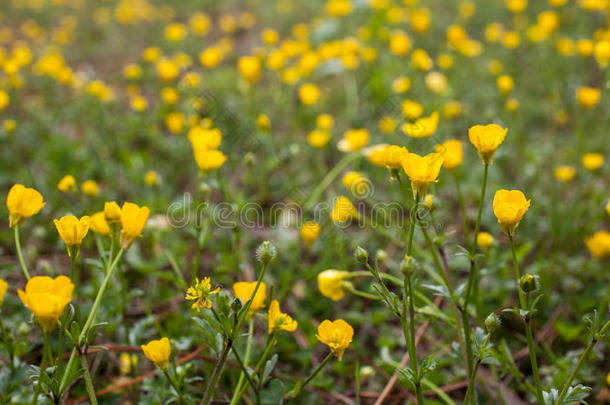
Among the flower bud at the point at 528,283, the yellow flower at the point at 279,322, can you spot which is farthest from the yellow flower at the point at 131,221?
the flower bud at the point at 528,283

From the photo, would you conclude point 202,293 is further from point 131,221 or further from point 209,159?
point 209,159

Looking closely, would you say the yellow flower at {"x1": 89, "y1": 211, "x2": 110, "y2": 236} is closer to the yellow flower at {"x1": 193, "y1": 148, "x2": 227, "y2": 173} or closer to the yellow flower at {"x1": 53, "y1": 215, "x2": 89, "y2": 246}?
Result: the yellow flower at {"x1": 53, "y1": 215, "x2": 89, "y2": 246}

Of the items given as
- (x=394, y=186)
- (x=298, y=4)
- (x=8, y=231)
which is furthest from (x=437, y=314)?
(x=298, y=4)

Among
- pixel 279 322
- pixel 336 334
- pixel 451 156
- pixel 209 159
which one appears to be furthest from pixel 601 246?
pixel 209 159

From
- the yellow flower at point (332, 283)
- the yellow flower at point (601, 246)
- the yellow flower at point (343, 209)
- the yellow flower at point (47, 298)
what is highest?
the yellow flower at point (47, 298)

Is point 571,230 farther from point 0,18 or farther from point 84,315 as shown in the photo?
point 0,18

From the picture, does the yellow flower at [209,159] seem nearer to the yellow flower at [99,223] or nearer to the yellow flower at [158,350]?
the yellow flower at [99,223]
